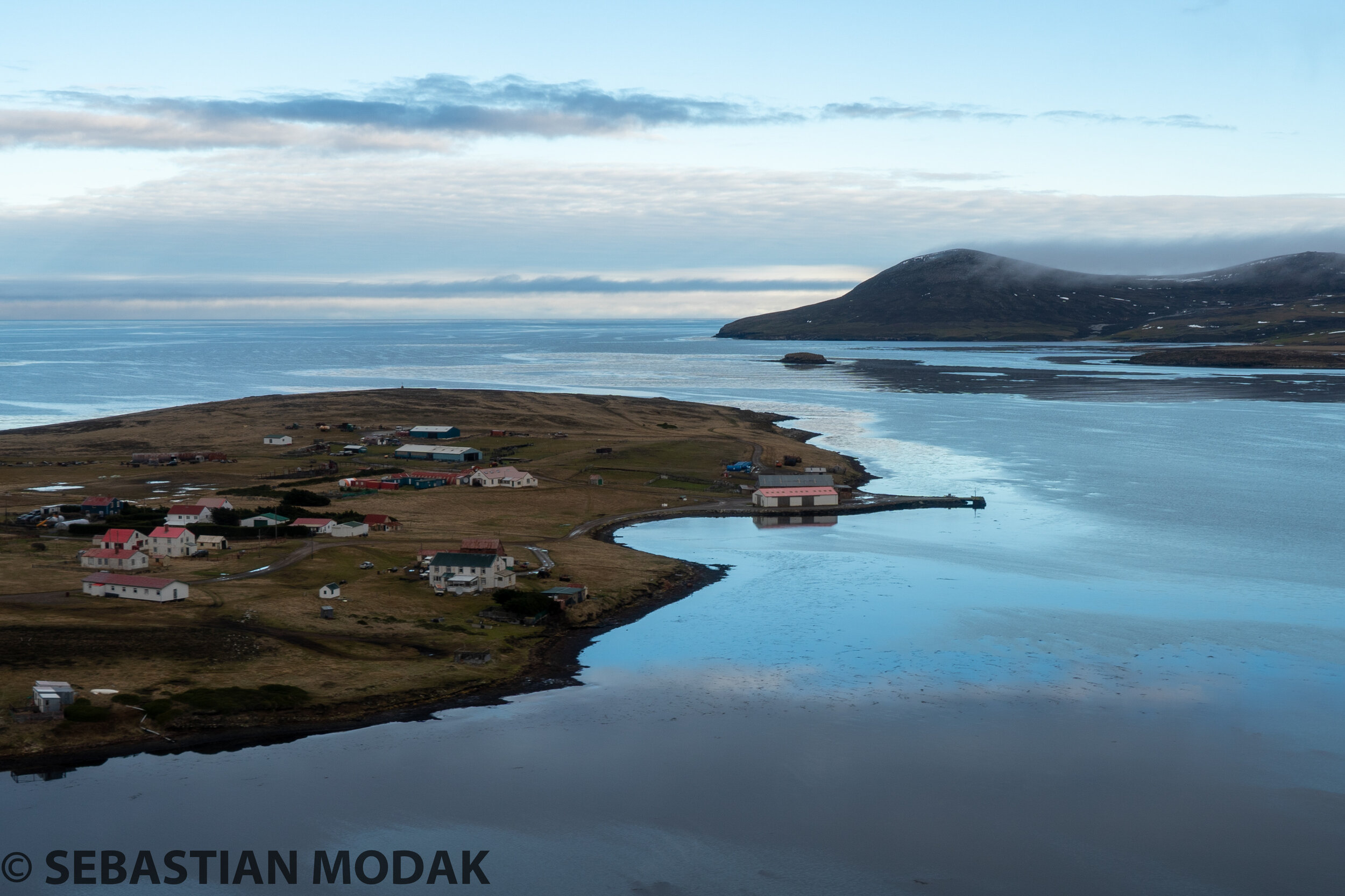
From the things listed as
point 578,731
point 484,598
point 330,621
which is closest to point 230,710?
point 330,621

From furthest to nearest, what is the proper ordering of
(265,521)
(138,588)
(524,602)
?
(265,521)
(524,602)
(138,588)

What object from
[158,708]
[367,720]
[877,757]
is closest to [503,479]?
[367,720]

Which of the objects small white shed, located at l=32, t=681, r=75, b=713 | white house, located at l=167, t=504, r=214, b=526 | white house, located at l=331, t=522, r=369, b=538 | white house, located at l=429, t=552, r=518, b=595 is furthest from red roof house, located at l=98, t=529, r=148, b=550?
small white shed, located at l=32, t=681, r=75, b=713

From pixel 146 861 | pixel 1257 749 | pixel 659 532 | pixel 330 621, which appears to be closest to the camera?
pixel 146 861

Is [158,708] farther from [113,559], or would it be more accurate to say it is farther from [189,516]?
[189,516]

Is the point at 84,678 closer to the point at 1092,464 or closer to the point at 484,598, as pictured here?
the point at 484,598

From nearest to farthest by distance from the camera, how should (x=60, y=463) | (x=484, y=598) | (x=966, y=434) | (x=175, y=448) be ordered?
(x=484, y=598) → (x=60, y=463) → (x=175, y=448) → (x=966, y=434)
